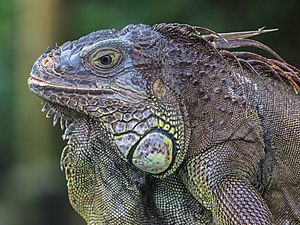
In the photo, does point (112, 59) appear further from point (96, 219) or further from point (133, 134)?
point (96, 219)

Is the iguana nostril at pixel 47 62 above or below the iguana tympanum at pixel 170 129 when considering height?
above

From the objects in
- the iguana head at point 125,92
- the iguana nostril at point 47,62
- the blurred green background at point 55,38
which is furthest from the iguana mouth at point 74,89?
the blurred green background at point 55,38

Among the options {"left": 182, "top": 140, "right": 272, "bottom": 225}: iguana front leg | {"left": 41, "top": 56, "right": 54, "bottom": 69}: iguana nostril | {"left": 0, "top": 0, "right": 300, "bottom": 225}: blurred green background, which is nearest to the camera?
{"left": 182, "top": 140, "right": 272, "bottom": 225}: iguana front leg

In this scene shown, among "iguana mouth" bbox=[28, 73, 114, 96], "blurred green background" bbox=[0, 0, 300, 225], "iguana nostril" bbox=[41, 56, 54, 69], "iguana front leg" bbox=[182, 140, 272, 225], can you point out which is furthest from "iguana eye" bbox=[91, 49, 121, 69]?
"blurred green background" bbox=[0, 0, 300, 225]

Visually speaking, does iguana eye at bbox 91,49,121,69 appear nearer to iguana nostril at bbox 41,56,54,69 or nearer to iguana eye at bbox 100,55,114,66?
iguana eye at bbox 100,55,114,66

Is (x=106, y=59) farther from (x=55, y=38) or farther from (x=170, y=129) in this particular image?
(x=55, y=38)

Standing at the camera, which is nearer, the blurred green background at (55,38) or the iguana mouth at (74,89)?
the iguana mouth at (74,89)

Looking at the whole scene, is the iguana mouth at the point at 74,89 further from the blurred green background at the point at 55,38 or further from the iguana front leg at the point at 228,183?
the blurred green background at the point at 55,38
